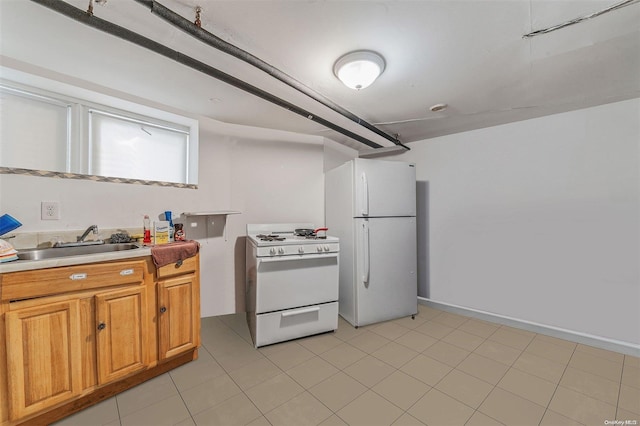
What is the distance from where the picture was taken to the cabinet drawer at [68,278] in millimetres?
1271

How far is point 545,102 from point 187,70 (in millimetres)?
3117

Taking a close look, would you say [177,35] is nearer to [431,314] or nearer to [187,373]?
[187,373]

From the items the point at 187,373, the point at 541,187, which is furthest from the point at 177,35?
the point at 541,187

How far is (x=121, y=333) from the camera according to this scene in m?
1.59

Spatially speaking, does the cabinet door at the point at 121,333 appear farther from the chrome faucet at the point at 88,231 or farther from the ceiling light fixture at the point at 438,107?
the ceiling light fixture at the point at 438,107

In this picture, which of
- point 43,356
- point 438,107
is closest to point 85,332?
point 43,356

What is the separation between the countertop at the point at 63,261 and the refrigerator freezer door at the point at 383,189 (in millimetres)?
1960

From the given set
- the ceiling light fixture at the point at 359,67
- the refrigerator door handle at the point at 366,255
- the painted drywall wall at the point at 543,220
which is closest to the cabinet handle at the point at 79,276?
the ceiling light fixture at the point at 359,67

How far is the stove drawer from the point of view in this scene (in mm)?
2172

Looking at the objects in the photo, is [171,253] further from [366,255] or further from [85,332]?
[366,255]

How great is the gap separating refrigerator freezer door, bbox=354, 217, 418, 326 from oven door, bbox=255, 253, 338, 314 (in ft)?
1.16

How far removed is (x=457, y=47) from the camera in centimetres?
157

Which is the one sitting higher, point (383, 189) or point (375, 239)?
point (383, 189)

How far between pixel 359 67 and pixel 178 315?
225cm
